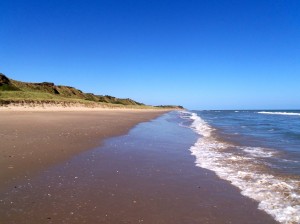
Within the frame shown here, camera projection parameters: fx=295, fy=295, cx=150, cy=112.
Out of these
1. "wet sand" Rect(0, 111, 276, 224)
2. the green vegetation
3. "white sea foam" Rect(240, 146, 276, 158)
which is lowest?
"white sea foam" Rect(240, 146, 276, 158)

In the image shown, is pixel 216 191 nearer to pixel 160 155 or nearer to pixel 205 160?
pixel 205 160

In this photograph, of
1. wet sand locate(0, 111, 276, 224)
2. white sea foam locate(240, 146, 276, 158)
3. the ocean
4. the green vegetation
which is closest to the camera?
wet sand locate(0, 111, 276, 224)

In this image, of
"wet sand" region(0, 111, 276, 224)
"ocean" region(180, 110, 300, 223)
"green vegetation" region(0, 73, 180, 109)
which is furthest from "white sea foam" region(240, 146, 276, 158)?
"green vegetation" region(0, 73, 180, 109)

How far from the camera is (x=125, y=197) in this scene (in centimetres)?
572

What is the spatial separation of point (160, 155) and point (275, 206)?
534cm

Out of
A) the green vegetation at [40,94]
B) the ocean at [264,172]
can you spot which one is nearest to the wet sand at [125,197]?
the ocean at [264,172]

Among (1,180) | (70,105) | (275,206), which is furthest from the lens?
(70,105)

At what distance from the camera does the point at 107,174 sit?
292 inches

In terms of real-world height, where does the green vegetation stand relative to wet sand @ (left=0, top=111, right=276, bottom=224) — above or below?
above

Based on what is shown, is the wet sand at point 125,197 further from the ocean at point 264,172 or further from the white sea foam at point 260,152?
the white sea foam at point 260,152

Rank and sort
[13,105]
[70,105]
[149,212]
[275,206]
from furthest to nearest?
[70,105], [13,105], [275,206], [149,212]

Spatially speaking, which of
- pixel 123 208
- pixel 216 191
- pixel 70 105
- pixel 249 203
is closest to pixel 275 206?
pixel 249 203

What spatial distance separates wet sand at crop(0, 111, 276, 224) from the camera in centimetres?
474

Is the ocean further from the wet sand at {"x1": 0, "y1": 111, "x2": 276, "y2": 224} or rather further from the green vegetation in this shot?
the green vegetation
